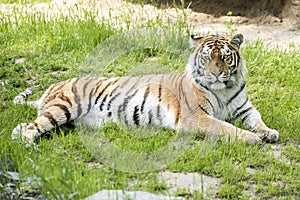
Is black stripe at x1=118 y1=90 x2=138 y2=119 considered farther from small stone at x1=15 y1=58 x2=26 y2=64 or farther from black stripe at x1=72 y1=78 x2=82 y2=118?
small stone at x1=15 y1=58 x2=26 y2=64

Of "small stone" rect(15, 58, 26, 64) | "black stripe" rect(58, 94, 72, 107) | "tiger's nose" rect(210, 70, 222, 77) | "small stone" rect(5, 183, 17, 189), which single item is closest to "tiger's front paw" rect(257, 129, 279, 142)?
"tiger's nose" rect(210, 70, 222, 77)

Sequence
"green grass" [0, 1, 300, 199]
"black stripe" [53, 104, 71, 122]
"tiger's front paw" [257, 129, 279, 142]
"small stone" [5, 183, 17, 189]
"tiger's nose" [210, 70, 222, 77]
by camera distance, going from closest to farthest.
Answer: "small stone" [5, 183, 17, 189], "green grass" [0, 1, 300, 199], "tiger's front paw" [257, 129, 279, 142], "tiger's nose" [210, 70, 222, 77], "black stripe" [53, 104, 71, 122]

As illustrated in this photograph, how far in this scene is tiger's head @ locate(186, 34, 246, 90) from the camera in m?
6.08

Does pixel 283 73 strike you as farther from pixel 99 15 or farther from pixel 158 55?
pixel 99 15

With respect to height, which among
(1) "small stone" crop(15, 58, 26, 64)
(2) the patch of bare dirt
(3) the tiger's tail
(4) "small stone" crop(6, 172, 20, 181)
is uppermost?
(1) "small stone" crop(15, 58, 26, 64)

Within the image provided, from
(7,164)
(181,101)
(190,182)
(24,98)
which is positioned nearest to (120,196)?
(190,182)

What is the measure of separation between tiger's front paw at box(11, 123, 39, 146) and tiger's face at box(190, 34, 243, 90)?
1.68m

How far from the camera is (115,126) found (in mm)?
6266

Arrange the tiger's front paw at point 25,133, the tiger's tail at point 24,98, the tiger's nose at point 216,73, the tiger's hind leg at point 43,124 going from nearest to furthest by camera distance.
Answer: the tiger's front paw at point 25,133, the tiger's hind leg at point 43,124, the tiger's nose at point 216,73, the tiger's tail at point 24,98

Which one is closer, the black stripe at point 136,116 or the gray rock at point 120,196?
the gray rock at point 120,196

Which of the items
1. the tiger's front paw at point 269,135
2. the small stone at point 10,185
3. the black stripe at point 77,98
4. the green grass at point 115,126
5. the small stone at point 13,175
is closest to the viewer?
the small stone at point 10,185

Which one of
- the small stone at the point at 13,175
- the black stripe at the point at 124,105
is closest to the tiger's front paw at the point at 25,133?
the small stone at the point at 13,175

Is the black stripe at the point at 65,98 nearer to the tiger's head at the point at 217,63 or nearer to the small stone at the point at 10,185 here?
the tiger's head at the point at 217,63

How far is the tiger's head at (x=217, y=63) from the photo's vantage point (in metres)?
6.08
